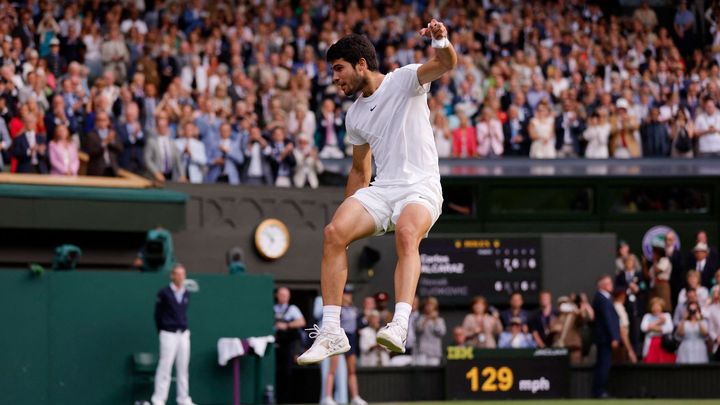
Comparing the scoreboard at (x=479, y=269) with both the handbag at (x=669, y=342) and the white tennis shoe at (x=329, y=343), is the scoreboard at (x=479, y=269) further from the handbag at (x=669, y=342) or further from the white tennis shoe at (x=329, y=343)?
the white tennis shoe at (x=329, y=343)

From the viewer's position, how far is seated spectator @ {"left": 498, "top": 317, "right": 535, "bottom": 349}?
21844 millimetres

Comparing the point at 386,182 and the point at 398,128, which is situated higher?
the point at 398,128

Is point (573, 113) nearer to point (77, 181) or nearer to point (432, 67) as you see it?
point (77, 181)

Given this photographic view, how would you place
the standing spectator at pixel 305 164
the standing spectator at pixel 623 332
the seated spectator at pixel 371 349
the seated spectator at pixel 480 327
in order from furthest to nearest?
the standing spectator at pixel 305 164 < the seated spectator at pixel 480 327 < the standing spectator at pixel 623 332 < the seated spectator at pixel 371 349

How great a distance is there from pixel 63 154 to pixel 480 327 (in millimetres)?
6449

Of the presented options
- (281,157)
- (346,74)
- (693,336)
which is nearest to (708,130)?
(693,336)

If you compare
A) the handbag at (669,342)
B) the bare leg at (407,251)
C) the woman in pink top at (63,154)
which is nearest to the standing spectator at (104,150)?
the woman in pink top at (63,154)

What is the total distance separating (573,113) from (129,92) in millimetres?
7931

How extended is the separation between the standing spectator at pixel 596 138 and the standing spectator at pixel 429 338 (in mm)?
5118

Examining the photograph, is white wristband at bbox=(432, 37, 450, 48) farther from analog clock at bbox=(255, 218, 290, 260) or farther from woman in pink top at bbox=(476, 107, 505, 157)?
woman in pink top at bbox=(476, 107, 505, 157)

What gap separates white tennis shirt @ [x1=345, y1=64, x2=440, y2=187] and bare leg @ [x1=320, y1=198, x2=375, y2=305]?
30 centimetres

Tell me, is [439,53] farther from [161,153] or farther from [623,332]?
[623,332]

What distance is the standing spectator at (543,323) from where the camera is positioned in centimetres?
2202

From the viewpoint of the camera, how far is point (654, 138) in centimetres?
2573
